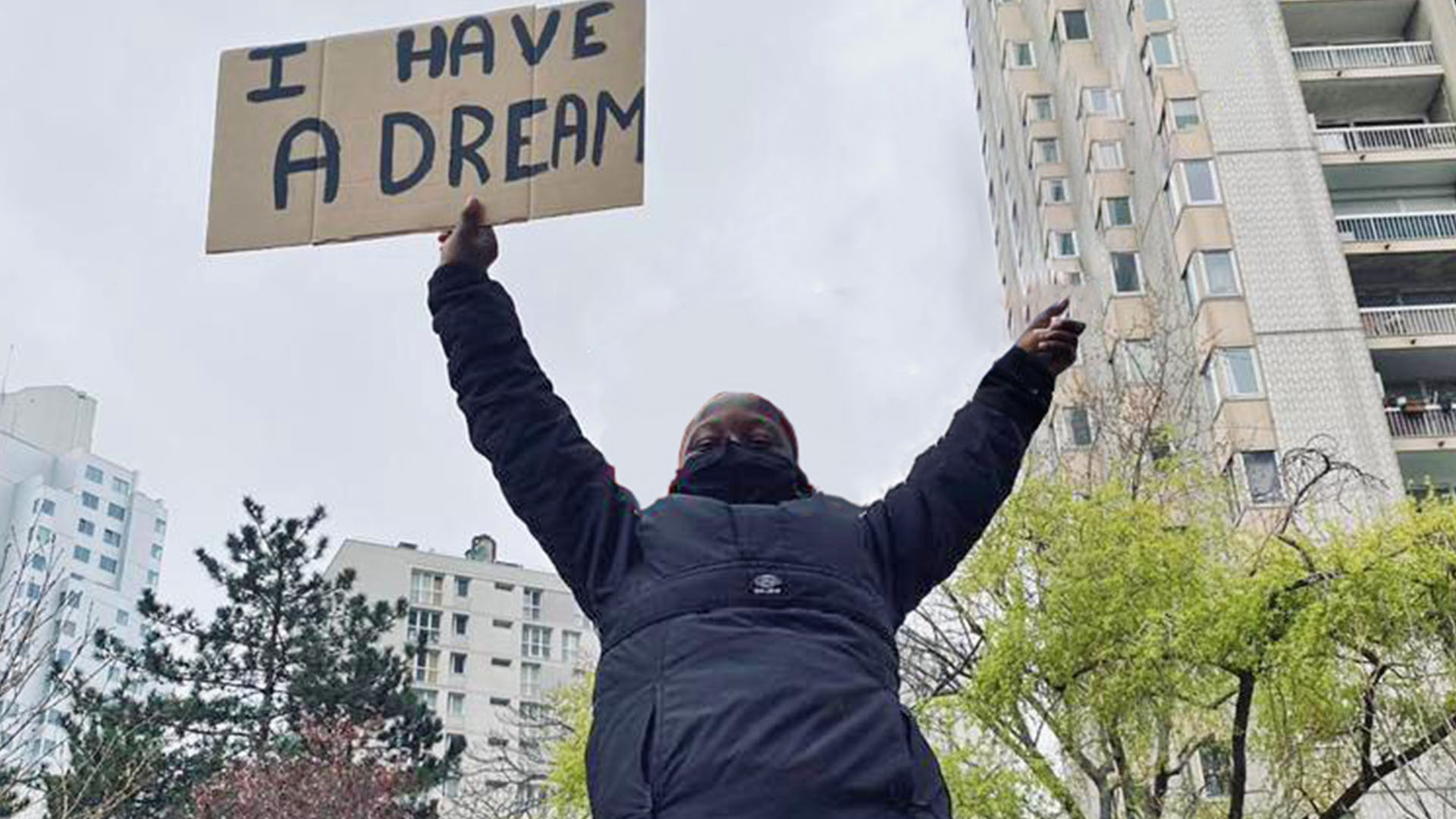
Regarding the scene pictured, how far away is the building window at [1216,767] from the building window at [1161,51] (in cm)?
1707

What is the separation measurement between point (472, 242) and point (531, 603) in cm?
6817

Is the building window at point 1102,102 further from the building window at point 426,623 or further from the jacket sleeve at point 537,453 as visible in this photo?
the building window at point 426,623

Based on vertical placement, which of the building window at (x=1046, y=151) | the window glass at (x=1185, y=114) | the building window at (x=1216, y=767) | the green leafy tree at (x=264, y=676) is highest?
the building window at (x=1046, y=151)

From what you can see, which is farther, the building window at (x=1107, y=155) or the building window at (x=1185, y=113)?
the building window at (x=1107, y=155)

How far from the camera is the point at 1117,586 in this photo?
1152 cm

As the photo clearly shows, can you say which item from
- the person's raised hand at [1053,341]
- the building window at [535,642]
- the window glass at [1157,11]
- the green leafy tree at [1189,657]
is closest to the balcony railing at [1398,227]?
the window glass at [1157,11]

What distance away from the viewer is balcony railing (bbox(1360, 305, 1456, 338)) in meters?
26.6

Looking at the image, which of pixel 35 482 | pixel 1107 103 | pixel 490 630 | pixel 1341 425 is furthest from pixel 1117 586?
pixel 35 482

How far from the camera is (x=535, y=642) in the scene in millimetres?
69125

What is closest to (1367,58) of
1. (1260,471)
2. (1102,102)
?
(1102,102)

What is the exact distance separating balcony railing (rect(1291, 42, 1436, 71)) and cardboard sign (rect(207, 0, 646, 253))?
29.5m

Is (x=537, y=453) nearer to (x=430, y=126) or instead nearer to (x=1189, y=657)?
(x=430, y=126)

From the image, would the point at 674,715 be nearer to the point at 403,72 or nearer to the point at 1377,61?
the point at 403,72

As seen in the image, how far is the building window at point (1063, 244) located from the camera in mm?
35469
